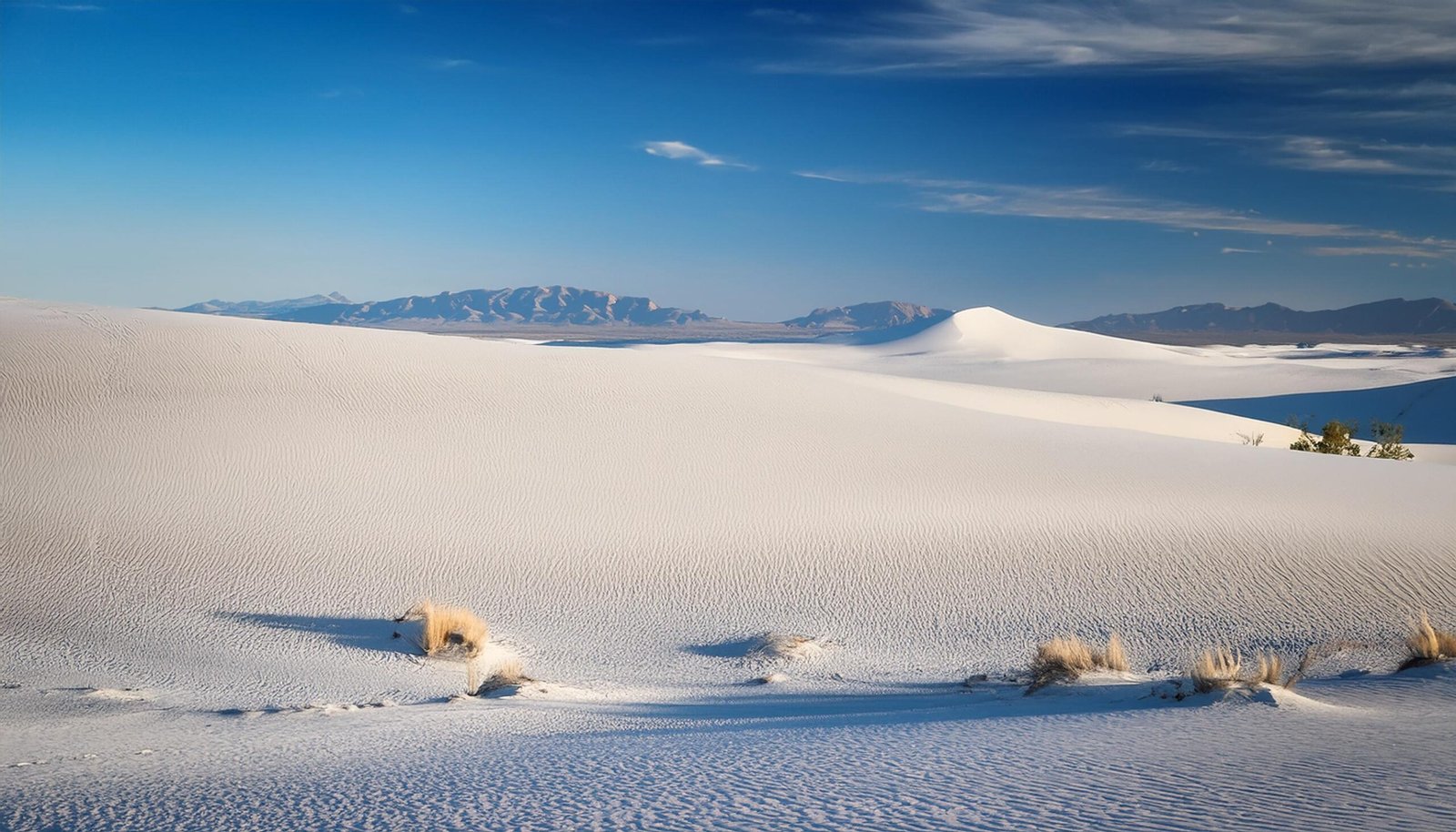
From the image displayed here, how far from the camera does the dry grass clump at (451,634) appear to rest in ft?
28.3

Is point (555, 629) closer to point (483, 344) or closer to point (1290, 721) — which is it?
point (1290, 721)

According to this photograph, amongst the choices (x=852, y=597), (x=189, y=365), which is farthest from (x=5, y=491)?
(x=852, y=597)

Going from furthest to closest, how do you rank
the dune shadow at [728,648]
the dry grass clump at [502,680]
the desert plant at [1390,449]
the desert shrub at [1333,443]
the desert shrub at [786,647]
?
1. the desert shrub at [1333,443]
2. the desert plant at [1390,449]
3. the dune shadow at [728,648]
4. the desert shrub at [786,647]
5. the dry grass clump at [502,680]

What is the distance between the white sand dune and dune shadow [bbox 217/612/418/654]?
6 cm

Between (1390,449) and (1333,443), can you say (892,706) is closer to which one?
(1333,443)

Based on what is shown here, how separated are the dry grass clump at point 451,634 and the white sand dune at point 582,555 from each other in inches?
11.4

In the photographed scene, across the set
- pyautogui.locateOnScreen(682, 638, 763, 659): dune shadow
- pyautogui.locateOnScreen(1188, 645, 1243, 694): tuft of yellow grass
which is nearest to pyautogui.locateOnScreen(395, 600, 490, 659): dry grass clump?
pyautogui.locateOnScreen(682, 638, 763, 659): dune shadow

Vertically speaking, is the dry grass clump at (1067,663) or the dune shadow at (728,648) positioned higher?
the dry grass clump at (1067,663)

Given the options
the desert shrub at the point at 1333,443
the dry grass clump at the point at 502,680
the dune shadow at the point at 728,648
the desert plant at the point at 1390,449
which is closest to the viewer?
the dry grass clump at the point at 502,680

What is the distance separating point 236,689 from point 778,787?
513cm

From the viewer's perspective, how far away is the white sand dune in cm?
525

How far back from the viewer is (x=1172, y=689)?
20.4 feet

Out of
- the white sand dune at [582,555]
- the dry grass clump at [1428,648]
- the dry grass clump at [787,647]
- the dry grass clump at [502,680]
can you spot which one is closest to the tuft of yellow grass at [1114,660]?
the white sand dune at [582,555]

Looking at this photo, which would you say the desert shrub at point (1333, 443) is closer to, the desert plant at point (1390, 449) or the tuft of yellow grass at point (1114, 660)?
the desert plant at point (1390, 449)
